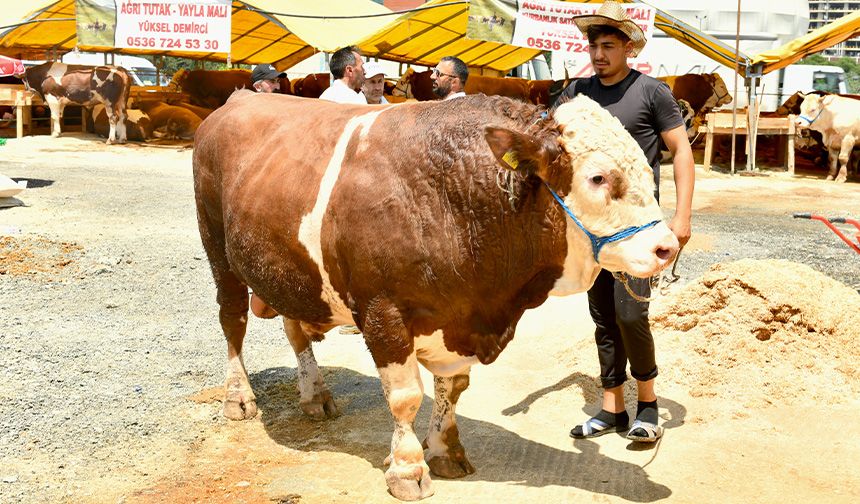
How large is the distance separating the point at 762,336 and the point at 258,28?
71.0 feet

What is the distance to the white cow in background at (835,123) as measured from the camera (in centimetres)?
1702

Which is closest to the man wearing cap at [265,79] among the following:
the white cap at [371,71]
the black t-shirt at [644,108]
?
the white cap at [371,71]

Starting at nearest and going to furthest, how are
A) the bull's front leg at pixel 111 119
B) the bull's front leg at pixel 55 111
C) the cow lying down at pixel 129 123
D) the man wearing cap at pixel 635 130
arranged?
the man wearing cap at pixel 635 130 → the bull's front leg at pixel 111 119 → the bull's front leg at pixel 55 111 → the cow lying down at pixel 129 123

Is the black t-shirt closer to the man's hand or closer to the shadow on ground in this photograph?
the man's hand

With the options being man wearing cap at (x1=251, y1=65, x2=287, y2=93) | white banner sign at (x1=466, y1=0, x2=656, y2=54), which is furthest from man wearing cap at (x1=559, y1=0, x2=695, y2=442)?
white banner sign at (x1=466, y1=0, x2=656, y2=54)

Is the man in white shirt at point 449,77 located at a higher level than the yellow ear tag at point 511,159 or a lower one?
higher

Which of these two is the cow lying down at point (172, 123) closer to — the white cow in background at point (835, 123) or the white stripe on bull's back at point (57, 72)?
the white stripe on bull's back at point (57, 72)

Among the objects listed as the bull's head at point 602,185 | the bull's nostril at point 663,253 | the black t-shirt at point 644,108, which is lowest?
the bull's nostril at point 663,253

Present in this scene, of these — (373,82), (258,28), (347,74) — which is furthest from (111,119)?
(347,74)

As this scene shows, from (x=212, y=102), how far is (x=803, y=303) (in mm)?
21505

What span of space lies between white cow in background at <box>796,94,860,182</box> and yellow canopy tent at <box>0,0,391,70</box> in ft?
29.7

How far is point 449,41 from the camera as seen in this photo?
2469 centimetres

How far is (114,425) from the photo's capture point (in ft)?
15.2

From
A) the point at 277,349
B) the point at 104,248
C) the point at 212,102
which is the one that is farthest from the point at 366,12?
the point at 277,349
